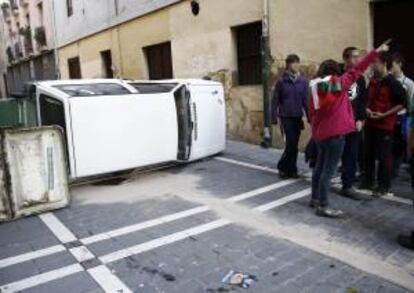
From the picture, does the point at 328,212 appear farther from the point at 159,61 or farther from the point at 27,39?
the point at 27,39

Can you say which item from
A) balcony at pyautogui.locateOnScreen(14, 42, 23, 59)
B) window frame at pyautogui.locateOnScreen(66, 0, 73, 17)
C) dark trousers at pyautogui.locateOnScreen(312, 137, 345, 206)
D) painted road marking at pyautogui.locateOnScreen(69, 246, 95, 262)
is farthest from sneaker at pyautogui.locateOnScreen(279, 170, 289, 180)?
balcony at pyautogui.locateOnScreen(14, 42, 23, 59)

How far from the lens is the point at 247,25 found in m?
9.88

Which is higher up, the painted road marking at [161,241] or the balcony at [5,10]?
the balcony at [5,10]

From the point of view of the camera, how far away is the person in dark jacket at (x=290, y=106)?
655cm

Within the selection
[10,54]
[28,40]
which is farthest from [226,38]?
[10,54]

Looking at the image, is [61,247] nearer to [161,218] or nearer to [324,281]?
[161,218]

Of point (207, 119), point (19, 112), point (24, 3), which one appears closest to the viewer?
point (19, 112)

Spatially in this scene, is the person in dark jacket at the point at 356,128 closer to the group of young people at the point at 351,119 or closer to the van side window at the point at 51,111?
the group of young people at the point at 351,119

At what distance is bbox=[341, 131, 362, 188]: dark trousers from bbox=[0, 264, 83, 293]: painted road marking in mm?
3220

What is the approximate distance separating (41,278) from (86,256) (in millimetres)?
498

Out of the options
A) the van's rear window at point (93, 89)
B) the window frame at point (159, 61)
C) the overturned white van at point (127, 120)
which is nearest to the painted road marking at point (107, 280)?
the overturned white van at point (127, 120)

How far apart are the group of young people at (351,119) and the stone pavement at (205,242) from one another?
12.2 inches

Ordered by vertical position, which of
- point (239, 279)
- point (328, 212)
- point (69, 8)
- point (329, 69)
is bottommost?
point (239, 279)

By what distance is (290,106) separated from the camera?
6562 mm
